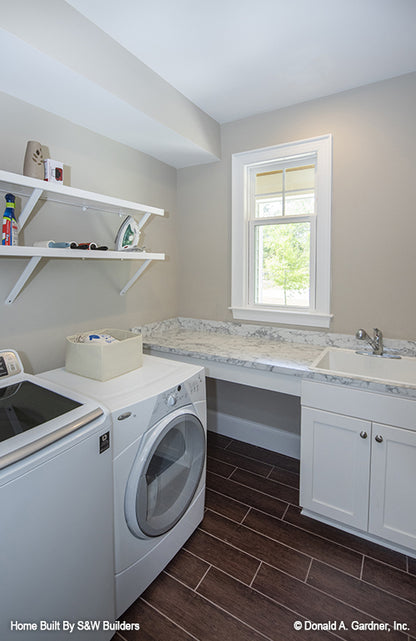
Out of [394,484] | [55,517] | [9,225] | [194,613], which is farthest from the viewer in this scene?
[394,484]

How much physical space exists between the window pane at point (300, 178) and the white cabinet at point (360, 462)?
1393 millimetres

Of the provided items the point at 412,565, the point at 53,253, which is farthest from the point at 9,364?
the point at 412,565

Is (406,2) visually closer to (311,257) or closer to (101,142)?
(311,257)

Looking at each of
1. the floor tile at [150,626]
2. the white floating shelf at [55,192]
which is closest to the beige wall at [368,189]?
the white floating shelf at [55,192]

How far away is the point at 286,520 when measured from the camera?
180 centimetres

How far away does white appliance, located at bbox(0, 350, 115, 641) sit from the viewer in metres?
0.87

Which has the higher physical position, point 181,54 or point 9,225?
point 181,54

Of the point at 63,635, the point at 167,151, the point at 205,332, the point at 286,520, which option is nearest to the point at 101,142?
the point at 167,151

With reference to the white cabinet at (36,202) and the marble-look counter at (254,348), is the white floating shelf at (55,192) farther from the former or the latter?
the marble-look counter at (254,348)

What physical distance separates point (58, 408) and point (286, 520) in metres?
1.41

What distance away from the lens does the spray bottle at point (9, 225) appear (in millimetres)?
1397

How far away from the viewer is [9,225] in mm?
1413

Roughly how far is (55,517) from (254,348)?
1489 mm

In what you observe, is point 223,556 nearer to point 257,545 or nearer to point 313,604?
point 257,545
